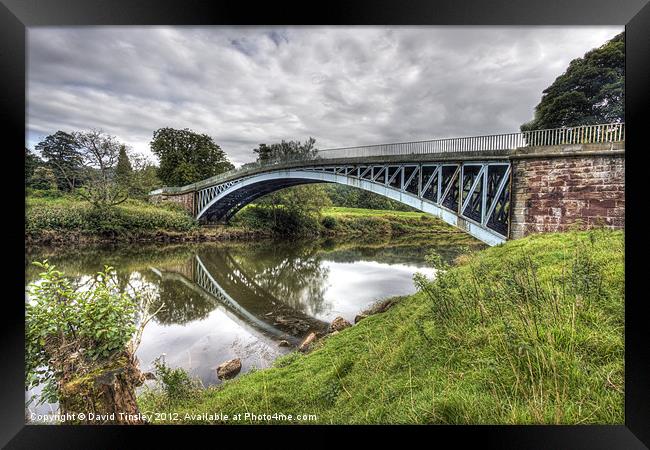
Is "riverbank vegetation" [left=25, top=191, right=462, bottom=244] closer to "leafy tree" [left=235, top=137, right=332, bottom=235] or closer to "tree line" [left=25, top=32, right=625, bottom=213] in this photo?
"leafy tree" [left=235, top=137, right=332, bottom=235]

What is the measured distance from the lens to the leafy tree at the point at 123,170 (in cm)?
621

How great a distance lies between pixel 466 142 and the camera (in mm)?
5152

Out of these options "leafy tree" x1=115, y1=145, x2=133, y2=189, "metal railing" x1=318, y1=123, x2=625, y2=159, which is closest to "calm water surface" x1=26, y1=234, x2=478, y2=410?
"leafy tree" x1=115, y1=145, x2=133, y2=189

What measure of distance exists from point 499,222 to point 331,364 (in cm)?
439

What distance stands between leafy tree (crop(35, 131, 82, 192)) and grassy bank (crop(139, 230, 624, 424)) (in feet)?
13.3

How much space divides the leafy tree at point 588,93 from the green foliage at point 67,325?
162 inches

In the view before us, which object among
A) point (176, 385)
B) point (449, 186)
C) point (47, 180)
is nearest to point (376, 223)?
point (449, 186)

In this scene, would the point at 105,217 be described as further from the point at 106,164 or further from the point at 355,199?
the point at 355,199

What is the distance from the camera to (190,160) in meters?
11.0

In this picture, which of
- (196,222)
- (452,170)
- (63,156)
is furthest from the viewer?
(196,222)

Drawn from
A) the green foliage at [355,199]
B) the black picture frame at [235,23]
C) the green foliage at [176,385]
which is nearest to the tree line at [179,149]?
the black picture frame at [235,23]

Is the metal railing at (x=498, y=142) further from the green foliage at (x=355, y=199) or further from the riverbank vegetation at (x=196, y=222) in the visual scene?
the green foliage at (x=355, y=199)

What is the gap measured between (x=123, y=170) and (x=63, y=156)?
2371 millimetres

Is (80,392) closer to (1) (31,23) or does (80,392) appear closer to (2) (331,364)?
(2) (331,364)
